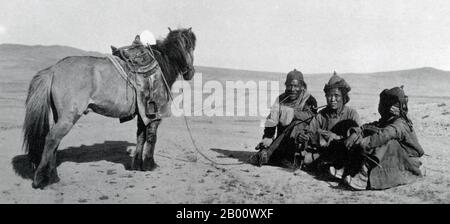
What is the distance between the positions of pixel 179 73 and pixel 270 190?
2693 mm

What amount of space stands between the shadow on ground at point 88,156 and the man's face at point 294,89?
3.24m

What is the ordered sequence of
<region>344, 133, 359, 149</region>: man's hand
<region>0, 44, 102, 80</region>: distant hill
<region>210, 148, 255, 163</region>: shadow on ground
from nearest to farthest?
1. <region>344, 133, 359, 149</region>: man's hand
2. <region>210, 148, 255, 163</region>: shadow on ground
3. <region>0, 44, 102, 80</region>: distant hill

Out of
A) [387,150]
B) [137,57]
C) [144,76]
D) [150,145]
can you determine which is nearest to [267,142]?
[150,145]

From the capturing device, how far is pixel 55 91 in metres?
5.62

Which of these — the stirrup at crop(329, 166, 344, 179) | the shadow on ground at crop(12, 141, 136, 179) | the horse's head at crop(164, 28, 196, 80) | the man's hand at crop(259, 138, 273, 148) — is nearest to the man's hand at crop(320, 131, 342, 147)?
the stirrup at crop(329, 166, 344, 179)

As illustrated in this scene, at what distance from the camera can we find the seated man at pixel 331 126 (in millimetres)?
6320

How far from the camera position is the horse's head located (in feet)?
23.0

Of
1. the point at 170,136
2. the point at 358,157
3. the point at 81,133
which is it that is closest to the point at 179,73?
the point at 358,157

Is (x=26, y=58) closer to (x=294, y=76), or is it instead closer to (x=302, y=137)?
(x=294, y=76)

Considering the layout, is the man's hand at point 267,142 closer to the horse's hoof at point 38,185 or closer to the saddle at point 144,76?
the saddle at point 144,76

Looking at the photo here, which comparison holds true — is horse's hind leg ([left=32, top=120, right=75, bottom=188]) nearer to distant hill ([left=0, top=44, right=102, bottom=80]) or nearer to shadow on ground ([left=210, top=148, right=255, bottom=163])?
shadow on ground ([left=210, top=148, right=255, bottom=163])

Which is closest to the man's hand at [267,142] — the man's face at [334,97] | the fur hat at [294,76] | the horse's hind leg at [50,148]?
the fur hat at [294,76]

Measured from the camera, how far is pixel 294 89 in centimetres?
733

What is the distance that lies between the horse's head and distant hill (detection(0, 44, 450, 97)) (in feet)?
66.1
